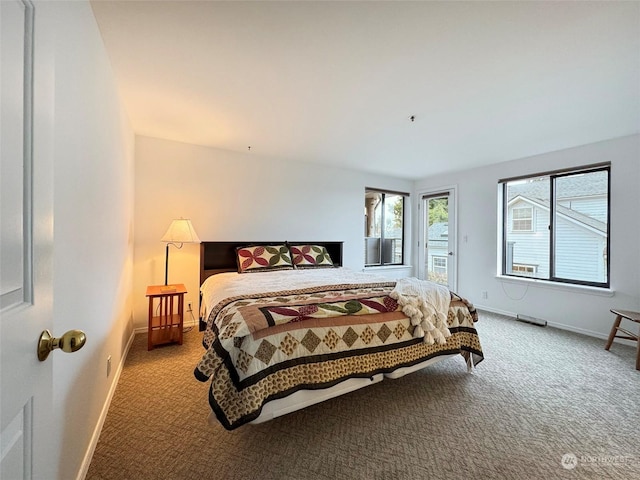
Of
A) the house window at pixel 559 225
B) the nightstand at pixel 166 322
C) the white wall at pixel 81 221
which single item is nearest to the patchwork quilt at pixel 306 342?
the white wall at pixel 81 221

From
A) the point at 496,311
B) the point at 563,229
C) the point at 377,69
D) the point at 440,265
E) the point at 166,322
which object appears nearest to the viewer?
the point at 377,69

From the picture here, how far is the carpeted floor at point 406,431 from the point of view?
1.35m

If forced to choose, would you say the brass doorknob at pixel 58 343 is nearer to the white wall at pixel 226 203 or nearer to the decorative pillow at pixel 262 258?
the decorative pillow at pixel 262 258

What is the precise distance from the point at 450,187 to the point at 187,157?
413 centimetres

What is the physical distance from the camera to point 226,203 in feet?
11.9

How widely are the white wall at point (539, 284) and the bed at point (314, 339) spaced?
83.9 inches

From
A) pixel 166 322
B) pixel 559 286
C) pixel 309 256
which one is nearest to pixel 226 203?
pixel 309 256

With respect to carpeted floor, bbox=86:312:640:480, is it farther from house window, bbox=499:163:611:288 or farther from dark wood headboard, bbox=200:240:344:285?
house window, bbox=499:163:611:288

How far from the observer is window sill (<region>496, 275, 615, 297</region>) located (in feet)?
10.3

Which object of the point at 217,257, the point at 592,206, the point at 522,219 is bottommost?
the point at 217,257

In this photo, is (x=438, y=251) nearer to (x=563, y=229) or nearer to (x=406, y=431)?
(x=563, y=229)

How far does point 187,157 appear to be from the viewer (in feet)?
11.0

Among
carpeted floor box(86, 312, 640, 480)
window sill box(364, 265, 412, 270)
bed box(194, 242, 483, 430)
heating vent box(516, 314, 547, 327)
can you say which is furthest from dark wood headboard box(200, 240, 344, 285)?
heating vent box(516, 314, 547, 327)

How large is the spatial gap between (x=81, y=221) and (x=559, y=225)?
493 cm
